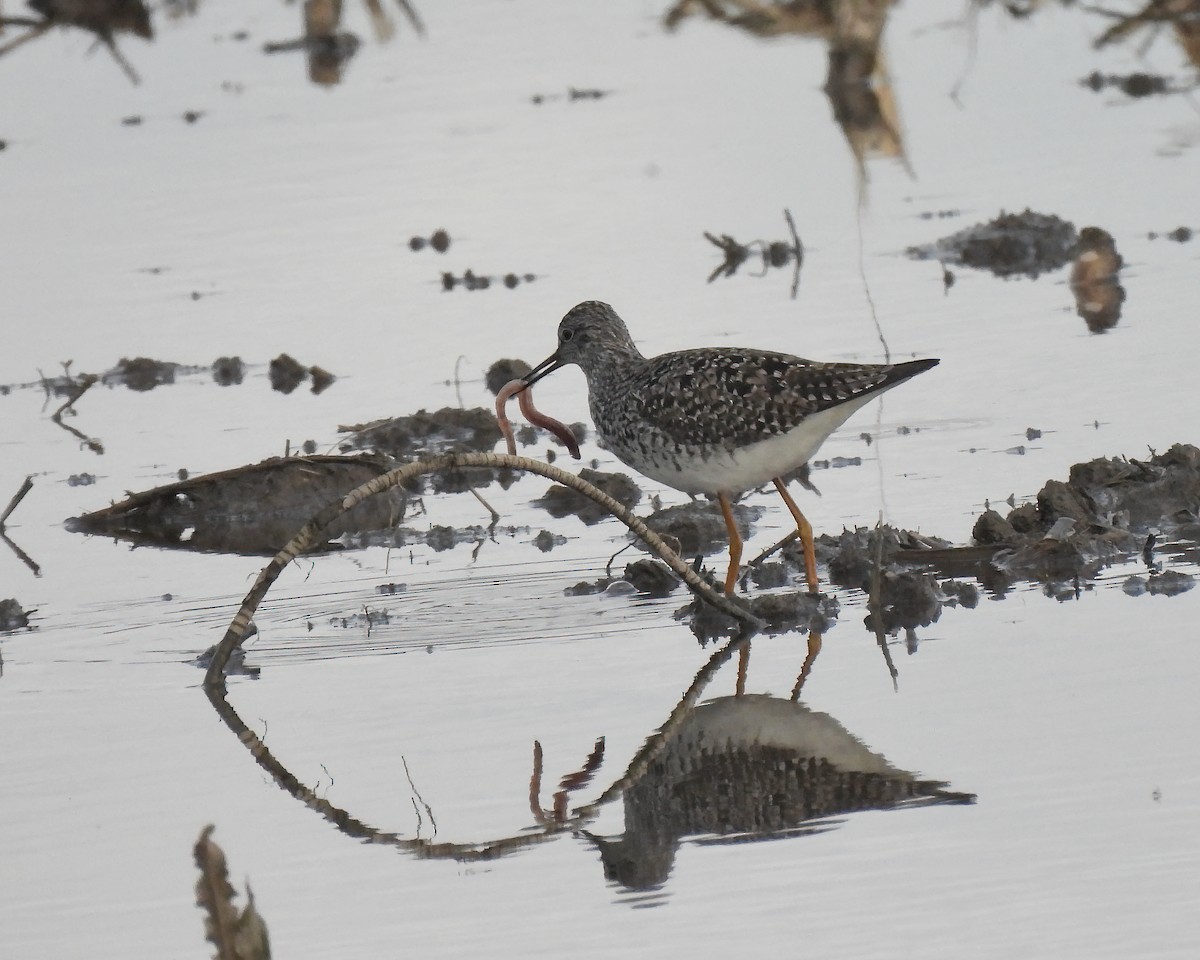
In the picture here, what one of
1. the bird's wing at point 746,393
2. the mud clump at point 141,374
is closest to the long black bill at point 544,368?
the bird's wing at point 746,393

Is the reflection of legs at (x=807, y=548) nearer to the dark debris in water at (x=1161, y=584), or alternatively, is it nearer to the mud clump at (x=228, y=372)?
the dark debris in water at (x=1161, y=584)

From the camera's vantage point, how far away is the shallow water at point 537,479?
237 inches

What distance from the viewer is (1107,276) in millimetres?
13102

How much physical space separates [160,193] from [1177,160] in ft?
23.7

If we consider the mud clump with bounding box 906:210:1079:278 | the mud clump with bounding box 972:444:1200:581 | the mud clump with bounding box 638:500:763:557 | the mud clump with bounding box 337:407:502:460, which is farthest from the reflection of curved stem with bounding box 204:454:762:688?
the mud clump with bounding box 906:210:1079:278

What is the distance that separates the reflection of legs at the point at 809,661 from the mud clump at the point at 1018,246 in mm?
5876

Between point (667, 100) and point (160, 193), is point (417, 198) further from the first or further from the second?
point (667, 100)

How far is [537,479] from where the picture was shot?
11.0 metres

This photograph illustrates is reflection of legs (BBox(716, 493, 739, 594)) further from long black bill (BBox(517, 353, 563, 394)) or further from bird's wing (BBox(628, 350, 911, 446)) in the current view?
long black bill (BBox(517, 353, 563, 394))

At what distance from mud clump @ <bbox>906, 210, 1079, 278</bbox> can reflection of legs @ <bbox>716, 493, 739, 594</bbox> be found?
4902mm

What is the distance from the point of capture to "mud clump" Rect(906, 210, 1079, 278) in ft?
44.7

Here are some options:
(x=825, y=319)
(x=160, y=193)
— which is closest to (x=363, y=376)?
(x=825, y=319)

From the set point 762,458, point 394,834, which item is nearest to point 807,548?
point 762,458

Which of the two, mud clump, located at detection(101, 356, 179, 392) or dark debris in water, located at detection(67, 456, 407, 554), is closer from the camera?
dark debris in water, located at detection(67, 456, 407, 554)
